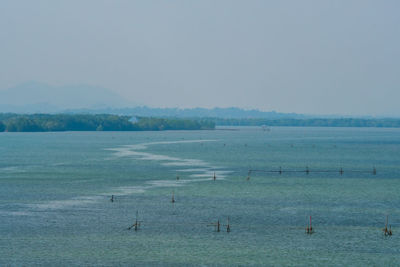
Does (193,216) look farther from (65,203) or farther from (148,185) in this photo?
(148,185)

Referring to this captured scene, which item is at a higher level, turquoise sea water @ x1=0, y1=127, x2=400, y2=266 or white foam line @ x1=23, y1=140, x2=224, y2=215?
white foam line @ x1=23, y1=140, x2=224, y2=215

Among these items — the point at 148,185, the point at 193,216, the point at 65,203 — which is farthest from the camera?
the point at 148,185

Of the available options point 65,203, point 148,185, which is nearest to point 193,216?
point 65,203

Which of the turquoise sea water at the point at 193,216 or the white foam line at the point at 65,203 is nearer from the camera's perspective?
the turquoise sea water at the point at 193,216

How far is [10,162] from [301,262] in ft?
281

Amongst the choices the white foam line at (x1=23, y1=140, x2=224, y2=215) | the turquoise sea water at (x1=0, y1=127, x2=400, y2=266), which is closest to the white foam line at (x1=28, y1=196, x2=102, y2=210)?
the white foam line at (x1=23, y1=140, x2=224, y2=215)

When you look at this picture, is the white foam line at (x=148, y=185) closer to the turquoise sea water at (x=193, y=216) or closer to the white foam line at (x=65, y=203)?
the white foam line at (x=65, y=203)

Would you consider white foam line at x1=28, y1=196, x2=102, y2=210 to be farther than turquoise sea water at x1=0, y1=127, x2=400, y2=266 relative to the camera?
Yes

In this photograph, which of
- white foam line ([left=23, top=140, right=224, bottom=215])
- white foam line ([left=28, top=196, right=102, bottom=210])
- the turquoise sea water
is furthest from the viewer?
white foam line ([left=23, top=140, right=224, bottom=215])

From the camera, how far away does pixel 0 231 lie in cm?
4844

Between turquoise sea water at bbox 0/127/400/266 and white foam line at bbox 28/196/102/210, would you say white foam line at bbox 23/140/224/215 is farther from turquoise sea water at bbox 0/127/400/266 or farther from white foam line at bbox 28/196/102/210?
turquoise sea water at bbox 0/127/400/266

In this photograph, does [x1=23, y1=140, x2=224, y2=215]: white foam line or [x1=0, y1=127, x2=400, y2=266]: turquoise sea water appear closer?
[x1=0, y1=127, x2=400, y2=266]: turquoise sea water

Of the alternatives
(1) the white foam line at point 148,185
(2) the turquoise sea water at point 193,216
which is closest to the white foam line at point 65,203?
(1) the white foam line at point 148,185

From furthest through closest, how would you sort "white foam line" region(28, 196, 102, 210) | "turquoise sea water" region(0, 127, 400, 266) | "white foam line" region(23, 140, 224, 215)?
"white foam line" region(23, 140, 224, 215)
"white foam line" region(28, 196, 102, 210)
"turquoise sea water" region(0, 127, 400, 266)
